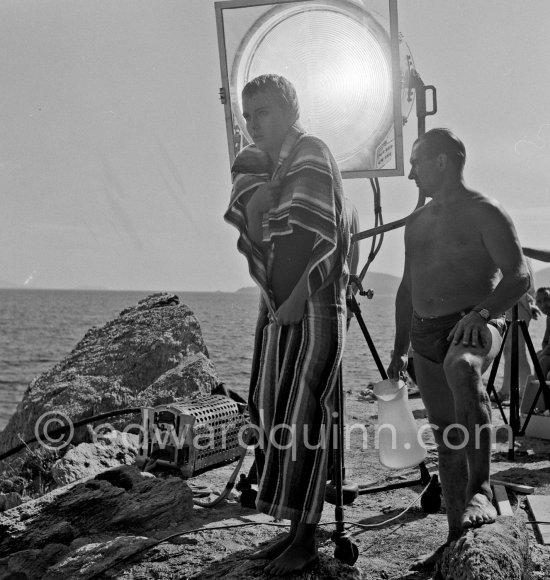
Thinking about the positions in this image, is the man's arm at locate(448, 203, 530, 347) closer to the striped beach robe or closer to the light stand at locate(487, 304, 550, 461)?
the striped beach robe

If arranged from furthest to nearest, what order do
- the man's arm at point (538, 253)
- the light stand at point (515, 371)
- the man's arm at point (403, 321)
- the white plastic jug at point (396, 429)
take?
the light stand at point (515, 371)
the man's arm at point (538, 253)
the white plastic jug at point (396, 429)
the man's arm at point (403, 321)

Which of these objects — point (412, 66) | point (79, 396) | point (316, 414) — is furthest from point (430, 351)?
point (79, 396)

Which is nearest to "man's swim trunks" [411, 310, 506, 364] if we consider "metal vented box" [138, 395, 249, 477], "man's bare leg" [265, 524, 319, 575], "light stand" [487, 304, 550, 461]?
"man's bare leg" [265, 524, 319, 575]

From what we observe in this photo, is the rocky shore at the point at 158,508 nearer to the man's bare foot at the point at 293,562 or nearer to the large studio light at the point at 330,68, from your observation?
the man's bare foot at the point at 293,562

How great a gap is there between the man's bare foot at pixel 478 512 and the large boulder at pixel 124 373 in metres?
3.31

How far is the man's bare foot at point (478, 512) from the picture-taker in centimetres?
249

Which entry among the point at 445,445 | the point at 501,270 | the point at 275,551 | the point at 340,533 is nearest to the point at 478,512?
the point at 445,445

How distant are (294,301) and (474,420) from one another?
844 millimetres

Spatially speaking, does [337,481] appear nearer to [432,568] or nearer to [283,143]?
[432,568]

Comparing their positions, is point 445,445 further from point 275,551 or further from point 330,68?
point 330,68

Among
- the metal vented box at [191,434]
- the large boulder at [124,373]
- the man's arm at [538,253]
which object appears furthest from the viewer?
the large boulder at [124,373]

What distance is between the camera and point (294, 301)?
264 cm

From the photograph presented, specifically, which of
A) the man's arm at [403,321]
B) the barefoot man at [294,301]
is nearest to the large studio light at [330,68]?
the man's arm at [403,321]

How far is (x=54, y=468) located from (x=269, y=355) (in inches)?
86.6
